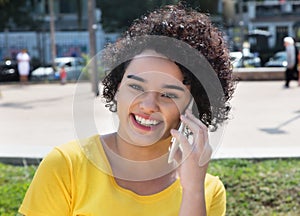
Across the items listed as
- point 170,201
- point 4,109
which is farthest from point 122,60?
point 4,109

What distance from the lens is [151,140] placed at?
1916mm

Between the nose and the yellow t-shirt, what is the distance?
0.25 meters

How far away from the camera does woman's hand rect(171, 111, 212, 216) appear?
1812 mm

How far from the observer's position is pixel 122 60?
6.72ft

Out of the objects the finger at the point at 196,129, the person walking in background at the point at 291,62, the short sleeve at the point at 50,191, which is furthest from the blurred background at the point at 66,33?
the finger at the point at 196,129

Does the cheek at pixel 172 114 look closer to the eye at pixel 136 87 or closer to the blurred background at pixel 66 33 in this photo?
the eye at pixel 136 87

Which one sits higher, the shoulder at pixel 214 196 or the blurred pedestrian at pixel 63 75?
the shoulder at pixel 214 196

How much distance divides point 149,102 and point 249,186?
3721 mm

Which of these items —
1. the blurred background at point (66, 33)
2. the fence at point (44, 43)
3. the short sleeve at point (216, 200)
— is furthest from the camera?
the fence at point (44, 43)

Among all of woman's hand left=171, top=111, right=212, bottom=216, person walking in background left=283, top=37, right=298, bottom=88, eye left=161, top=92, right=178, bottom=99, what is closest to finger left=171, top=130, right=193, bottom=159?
woman's hand left=171, top=111, right=212, bottom=216

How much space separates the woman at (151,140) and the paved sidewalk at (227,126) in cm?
15

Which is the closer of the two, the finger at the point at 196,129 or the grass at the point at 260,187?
the finger at the point at 196,129

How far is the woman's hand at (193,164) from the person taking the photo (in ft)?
5.95

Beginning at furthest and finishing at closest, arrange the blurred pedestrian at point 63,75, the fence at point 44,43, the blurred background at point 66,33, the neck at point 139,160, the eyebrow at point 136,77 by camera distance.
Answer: the fence at point 44,43, the blurred background at point 66,33, the blurred pedestrian at point 63,75, the neck at point 139,160, the eyebrow at point 136,77
